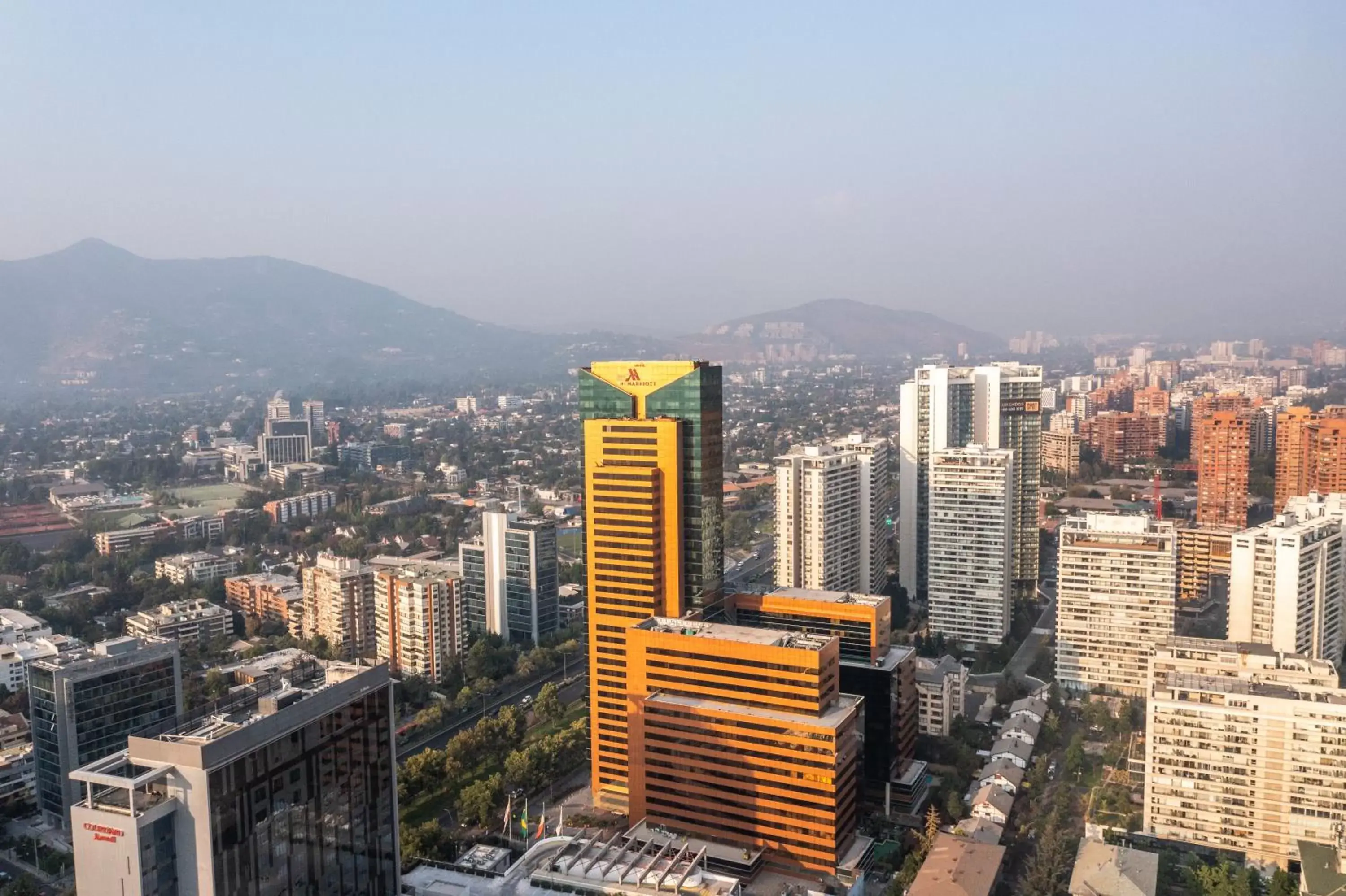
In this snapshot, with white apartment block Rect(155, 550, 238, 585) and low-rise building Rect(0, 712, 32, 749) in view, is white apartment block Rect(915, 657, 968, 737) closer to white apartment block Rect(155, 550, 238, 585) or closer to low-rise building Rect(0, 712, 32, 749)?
low-rise building Rect(0, 712, 32, 749)

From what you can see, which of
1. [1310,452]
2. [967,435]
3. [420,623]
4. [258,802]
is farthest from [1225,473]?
[258,802]

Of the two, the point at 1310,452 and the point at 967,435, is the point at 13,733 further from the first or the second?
the point at 1310,452

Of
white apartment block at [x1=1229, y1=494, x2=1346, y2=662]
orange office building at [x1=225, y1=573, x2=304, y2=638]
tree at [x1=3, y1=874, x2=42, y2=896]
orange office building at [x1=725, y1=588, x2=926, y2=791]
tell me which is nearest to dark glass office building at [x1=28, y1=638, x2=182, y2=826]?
tree at [x1=3, y1=874, x2=42, y2=896]

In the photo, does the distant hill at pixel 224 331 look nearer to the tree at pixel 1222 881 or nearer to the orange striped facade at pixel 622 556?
the orange striped facade at pixel 622 556

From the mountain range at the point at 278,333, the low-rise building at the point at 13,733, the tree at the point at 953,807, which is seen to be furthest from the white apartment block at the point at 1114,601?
the mountain range at the point at 278,333

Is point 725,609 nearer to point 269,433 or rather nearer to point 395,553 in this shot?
point 395,553

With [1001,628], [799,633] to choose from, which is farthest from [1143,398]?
[799,633]
